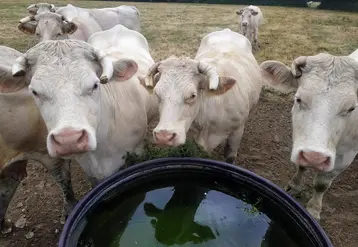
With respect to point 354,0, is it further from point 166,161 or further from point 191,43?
point 166,161

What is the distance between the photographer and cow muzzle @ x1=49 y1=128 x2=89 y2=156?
1943mm

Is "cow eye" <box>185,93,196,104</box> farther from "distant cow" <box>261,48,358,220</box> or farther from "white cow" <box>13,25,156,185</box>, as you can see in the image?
"distant cow" <box>261,48,358,220</box>

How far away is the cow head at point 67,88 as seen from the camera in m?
1.99

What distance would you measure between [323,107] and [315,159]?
379 millimetres

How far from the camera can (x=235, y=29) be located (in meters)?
11.4

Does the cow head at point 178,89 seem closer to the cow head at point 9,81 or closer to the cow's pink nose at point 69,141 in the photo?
the cow's pink nose at point 69,141

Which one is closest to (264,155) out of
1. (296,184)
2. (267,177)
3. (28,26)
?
(267,177)

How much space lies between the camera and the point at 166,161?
2.43 m

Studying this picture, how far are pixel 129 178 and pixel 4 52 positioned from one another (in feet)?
6.14

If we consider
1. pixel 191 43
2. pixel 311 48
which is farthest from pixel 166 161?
pixel 311 48

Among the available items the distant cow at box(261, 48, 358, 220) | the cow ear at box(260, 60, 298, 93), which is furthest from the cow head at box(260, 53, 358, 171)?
the cow ear at box(260, 60, 298, 93)

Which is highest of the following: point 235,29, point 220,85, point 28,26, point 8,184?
point 220,85

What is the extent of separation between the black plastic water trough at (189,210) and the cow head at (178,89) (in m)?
0.32

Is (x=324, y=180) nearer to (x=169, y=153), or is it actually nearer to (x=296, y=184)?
(x=296, y=184)
